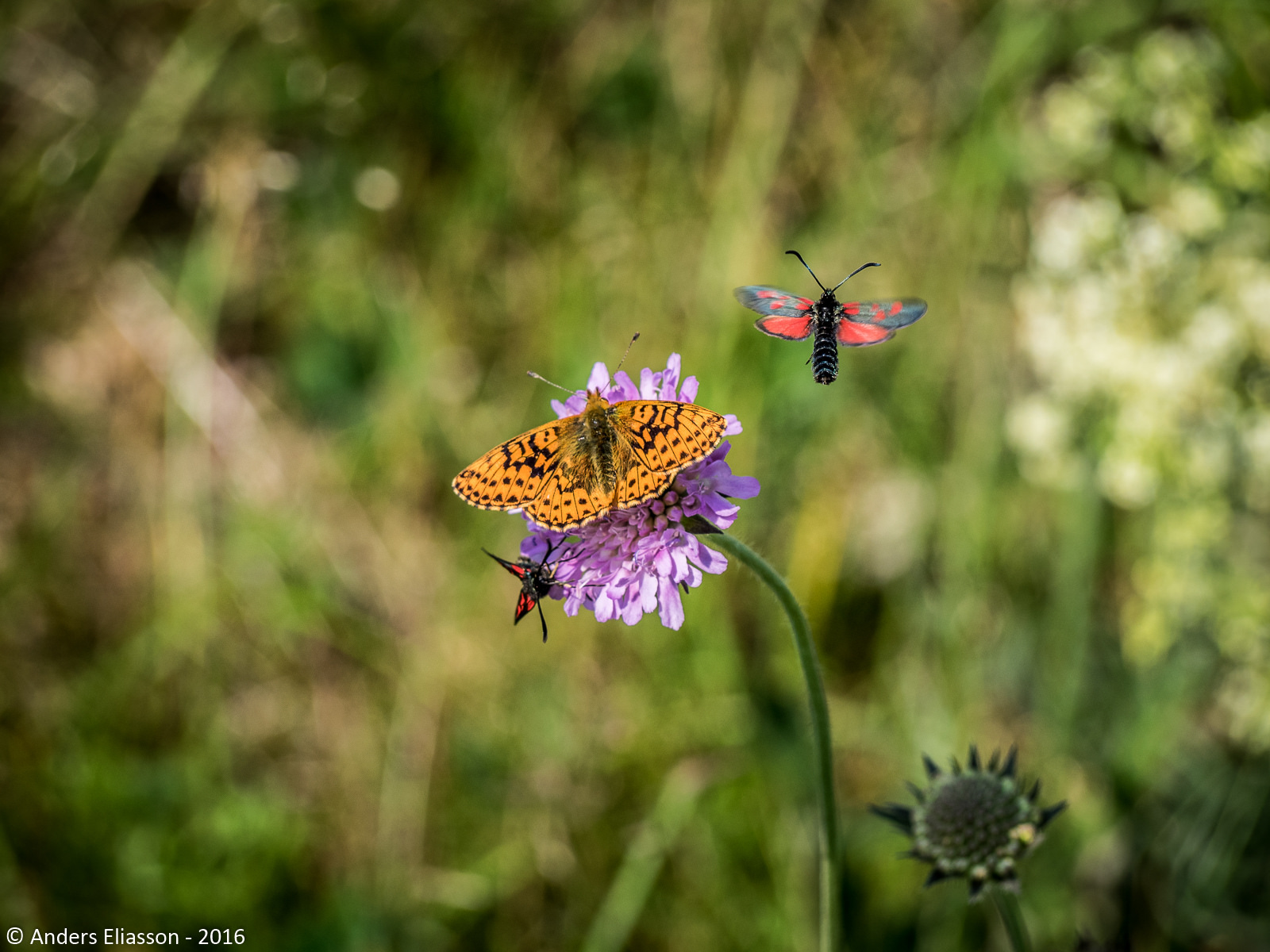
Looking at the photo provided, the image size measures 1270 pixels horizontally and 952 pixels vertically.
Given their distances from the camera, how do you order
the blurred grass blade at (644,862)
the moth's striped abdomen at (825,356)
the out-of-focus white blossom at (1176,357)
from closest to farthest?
the moth's striped abdomen at (825,356) < the out-of-focus white blossom at (1176,357) < the blurred grass blade at (644,862)

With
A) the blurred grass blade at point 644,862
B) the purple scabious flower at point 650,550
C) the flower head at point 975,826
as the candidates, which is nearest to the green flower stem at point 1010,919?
the flower head at point 975,826

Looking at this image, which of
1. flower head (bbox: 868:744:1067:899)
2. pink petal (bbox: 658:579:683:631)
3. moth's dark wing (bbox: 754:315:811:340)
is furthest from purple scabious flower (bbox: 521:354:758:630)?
flower head (bbox: 868:744:1067:899)

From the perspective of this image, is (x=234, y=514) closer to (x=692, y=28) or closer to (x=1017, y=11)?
(x=692, y=28)

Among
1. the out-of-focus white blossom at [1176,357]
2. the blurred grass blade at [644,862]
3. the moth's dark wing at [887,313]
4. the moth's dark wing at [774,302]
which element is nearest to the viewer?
the moth's dark wing at [887,313]

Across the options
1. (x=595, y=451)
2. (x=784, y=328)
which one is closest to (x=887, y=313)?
(x=784, y=328)

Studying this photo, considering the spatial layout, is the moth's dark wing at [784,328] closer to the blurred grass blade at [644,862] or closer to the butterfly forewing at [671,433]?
the butterfly forewing at [671,433]

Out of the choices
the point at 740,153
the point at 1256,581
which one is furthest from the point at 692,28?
the point at 1256,581
